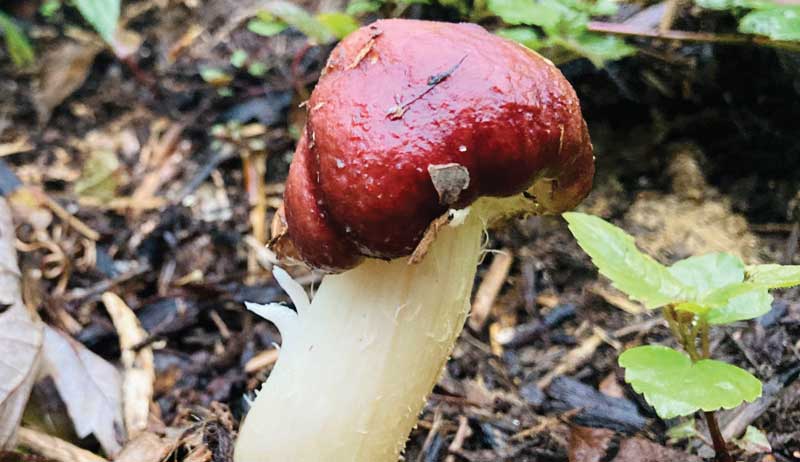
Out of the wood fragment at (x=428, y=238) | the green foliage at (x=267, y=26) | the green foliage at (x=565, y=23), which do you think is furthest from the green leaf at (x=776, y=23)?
the green foliage at (x=267, y=26)

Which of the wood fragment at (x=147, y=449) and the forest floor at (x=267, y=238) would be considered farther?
the forest floor at (x=267, y=238)

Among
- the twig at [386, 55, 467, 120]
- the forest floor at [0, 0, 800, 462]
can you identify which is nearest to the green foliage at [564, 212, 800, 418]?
the forest floor at [0, 0, 800, 462]

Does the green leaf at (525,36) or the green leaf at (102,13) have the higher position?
the green leaf at (525,36)

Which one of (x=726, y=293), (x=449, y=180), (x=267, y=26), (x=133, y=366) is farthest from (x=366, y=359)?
(x=267, y=26)

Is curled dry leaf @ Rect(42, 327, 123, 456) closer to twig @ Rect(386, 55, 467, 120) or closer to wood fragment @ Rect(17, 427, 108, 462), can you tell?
wood fragment @ Rect(17, 427, 108, 462)

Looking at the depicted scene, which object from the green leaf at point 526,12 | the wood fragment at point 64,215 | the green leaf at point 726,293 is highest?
the green leaf at point 526,12

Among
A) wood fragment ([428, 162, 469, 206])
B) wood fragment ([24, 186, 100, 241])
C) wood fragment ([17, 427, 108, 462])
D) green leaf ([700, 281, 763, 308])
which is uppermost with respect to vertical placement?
wood fragment ([428, 162, 469, 206])

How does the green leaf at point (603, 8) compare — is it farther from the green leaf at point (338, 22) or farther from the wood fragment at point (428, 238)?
the wood fragment at point (428, 238)
